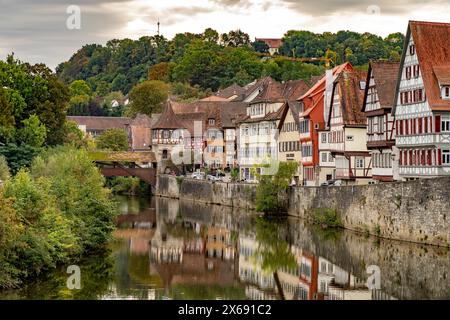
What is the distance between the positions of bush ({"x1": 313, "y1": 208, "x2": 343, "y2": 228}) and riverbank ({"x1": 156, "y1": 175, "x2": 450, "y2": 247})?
0.96 ft

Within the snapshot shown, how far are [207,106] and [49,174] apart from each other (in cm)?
6157

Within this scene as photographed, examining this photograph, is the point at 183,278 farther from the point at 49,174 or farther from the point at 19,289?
the point at 49,174

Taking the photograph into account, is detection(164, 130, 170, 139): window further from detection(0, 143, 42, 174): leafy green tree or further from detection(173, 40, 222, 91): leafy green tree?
detection(173, 40, 222, 91): leafy green tree

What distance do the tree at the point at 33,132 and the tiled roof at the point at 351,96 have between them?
2637 centimetres

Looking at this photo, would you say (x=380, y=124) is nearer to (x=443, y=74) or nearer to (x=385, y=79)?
(x=385, y=79)

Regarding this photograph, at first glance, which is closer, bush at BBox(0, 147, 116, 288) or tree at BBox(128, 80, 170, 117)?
bush at BBox(0, 147, 116, 288)

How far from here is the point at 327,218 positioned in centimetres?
6228

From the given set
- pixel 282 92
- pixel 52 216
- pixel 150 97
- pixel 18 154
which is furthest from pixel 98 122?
pixel 52 216

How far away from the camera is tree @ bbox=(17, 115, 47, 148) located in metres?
84.5

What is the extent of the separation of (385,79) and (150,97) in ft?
324

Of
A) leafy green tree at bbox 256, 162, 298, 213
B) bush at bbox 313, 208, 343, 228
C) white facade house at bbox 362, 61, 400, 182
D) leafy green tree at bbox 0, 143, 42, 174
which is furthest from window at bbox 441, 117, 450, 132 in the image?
leafy green tree at bbox 0, 143, 42, 174

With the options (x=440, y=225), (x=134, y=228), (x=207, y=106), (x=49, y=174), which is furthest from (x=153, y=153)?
(x=440, y=225)

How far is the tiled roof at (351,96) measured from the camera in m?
70.9

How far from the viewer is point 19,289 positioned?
128 ft
